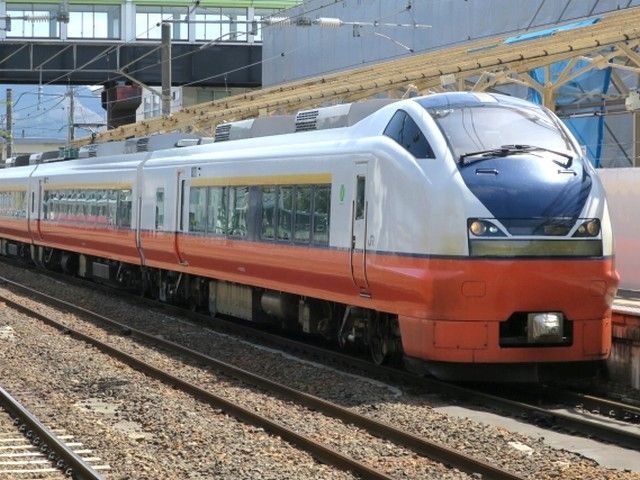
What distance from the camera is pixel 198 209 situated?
1800 centimetres

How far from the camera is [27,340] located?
16.0 metres

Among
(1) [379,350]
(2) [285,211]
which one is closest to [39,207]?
(2) [285,211]

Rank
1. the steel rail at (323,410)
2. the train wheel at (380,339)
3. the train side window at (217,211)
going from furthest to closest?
the train side window at (217,211) < the train wheel at (380,339) < the steel rail at (323,410)

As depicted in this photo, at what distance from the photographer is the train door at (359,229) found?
39.8 ft

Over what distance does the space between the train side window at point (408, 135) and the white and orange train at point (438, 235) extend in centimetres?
2

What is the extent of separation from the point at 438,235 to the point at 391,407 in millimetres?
1581

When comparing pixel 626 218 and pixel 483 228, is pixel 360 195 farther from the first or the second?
pixel 626 218

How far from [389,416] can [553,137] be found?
3366 millimetres

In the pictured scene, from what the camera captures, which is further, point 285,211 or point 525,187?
point 285,211

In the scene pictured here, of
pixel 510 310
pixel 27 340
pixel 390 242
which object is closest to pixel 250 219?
pixel 27 340

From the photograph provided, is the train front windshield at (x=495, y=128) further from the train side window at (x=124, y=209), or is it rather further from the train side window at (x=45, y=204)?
the train side window at (x=45, y=204)

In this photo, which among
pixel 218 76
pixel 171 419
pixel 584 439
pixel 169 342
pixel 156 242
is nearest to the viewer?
pixel 584 439

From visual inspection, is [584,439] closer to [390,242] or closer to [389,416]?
[389,416]

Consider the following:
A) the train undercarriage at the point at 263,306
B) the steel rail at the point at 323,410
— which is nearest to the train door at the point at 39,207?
the train undercarriage at the point at 263,306
